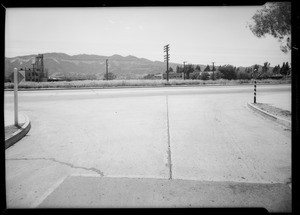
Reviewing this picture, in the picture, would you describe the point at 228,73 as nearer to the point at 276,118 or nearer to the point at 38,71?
the point at 38,71

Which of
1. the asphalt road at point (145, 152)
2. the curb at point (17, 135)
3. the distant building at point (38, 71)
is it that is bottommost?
the asphalt road at point (145, 152)

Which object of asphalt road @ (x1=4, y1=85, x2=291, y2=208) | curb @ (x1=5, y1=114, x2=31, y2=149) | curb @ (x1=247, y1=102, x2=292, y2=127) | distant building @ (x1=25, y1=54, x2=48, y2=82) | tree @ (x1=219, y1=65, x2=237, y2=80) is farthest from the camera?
tree @ (x1=219, y1=65, x2=237, y2=80)

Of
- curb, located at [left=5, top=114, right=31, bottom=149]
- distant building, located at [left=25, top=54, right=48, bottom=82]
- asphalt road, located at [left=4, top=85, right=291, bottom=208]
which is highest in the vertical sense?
distant building, located at [left=25, top=54, right=48, bottom=82]

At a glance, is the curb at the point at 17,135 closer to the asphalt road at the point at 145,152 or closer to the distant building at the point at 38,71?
the asphalt road at the point at 145,152

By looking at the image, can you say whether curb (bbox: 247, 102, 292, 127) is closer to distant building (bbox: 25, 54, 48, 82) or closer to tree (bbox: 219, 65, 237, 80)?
distant building (bbox: 25, 54, 48, 82)

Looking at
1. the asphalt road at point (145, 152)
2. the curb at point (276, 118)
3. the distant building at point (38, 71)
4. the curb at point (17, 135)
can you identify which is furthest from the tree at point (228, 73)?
the curb at point (17, 135)

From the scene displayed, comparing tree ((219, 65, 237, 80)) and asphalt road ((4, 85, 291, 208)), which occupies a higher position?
tree ((219, 65, 237, 80))

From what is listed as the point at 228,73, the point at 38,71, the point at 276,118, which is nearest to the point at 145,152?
the point at 276,118

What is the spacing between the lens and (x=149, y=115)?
1048 cm

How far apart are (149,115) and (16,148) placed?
5891 mm

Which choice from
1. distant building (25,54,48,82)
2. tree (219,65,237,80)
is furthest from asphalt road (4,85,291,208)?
tree (219,65,237,80)

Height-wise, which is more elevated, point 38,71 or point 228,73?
point 228,73
